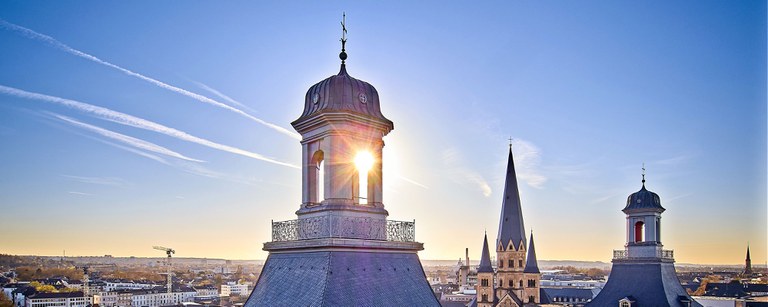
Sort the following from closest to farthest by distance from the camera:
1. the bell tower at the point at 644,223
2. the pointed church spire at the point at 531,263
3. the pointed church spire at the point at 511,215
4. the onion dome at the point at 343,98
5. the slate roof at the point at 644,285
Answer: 1. the onion dome at the point at 343,98
2. the slate roof at the point at 644,285
3. the bell tower at the point at 644,223
4. the pointed church spire at the point at 511,215
5. the pointed church spire at the point at 531,263

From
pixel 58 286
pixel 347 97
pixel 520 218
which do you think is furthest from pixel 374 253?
pixel 58 286

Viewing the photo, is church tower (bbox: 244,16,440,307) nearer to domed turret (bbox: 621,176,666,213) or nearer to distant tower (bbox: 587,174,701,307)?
distant tower (bbox: 587,174,701,307)

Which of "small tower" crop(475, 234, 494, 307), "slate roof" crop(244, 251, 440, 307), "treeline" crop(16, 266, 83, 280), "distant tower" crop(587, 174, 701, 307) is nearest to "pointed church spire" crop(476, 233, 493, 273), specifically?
"small tower" crop(475, 234, 494, 307)

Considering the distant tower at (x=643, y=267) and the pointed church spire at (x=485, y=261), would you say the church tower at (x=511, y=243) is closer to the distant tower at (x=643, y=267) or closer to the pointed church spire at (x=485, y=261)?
the pointed church spire at (x=485, y=261)

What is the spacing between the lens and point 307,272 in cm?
1441

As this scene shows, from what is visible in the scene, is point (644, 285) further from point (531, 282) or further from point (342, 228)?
point (342, 228)

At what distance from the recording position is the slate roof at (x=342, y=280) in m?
13.6

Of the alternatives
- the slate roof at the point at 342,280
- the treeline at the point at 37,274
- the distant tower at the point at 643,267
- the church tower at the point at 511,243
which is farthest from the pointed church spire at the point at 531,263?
the treeline at the point at 37,274

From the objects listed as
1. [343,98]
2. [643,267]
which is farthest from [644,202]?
[343,98]

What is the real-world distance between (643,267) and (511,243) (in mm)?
25771

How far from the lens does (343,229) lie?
14445 mm

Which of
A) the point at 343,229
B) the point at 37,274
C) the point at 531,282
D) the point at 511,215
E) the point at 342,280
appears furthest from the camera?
the point at 37,274

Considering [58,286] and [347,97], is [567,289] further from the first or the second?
[58,286]

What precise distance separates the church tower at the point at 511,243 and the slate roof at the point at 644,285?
2192 centimetres
